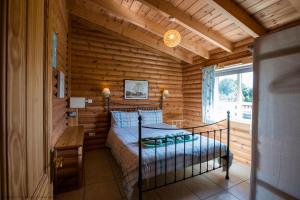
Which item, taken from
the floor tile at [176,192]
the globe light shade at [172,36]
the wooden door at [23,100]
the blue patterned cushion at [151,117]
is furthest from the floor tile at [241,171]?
the wooden door at [23,100]

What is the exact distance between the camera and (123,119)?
3734 millimetres

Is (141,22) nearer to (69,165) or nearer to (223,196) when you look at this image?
(69,165)

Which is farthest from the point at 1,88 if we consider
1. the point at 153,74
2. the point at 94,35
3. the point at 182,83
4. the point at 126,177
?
the point at 182,83

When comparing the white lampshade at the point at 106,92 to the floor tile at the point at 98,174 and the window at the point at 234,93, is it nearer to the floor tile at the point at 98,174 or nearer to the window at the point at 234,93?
the floor tile at the point at 98,174

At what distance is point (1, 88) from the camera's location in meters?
0.40

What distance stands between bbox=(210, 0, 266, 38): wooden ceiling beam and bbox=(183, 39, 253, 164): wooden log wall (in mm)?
394

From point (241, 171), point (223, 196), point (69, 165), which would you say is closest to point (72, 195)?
point (69, 165)

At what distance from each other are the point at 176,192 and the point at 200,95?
2.76 metres

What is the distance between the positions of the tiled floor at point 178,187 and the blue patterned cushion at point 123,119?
3.36 ft

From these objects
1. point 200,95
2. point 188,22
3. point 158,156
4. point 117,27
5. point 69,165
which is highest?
point 117,27

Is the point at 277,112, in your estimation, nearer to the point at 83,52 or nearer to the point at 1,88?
the point at 1,88

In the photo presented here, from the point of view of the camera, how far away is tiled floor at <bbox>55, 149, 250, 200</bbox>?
6.84 ft

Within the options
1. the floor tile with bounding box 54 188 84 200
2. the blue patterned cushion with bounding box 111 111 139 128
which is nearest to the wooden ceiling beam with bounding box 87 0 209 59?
the blue patterned cushion with bounding box 111 111 139 128

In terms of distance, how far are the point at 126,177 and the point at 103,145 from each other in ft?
7.42
